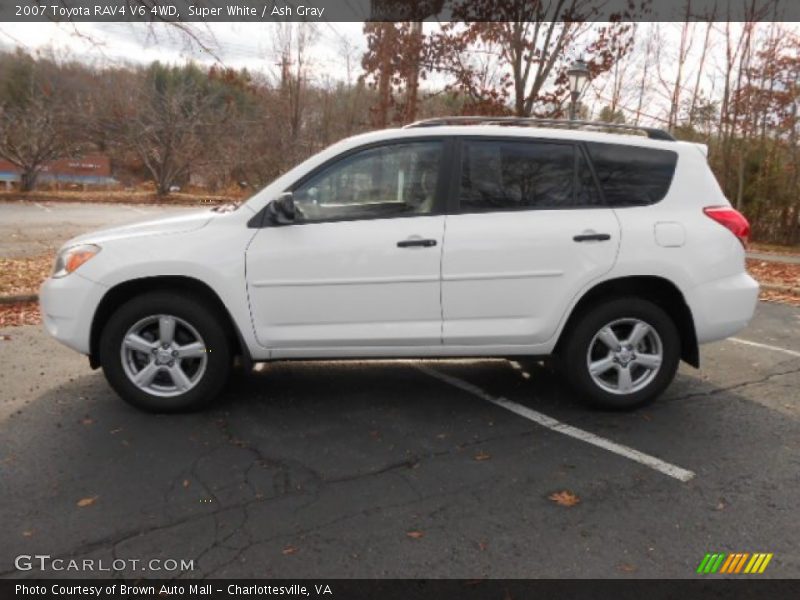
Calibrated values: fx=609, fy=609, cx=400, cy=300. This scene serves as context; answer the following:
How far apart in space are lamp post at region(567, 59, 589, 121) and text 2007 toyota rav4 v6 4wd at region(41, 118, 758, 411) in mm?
7206

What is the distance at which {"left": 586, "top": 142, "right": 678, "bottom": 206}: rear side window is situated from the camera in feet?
13.5

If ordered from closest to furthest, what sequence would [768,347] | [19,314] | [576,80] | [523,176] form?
[523,176]
[768,347]
[19,314]
[576,80]

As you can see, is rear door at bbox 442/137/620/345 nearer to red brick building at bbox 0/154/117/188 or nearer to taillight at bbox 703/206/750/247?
taillight at bbox 703/206/750/247

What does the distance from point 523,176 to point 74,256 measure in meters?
2.97

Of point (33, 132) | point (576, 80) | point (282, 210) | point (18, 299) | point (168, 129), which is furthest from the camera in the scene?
point (168, 129)

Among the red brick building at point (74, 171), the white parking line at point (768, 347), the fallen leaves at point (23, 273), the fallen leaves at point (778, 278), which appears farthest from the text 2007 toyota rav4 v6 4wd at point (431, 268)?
the red brick building at point (74, 171)

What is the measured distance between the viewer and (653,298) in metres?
4.27

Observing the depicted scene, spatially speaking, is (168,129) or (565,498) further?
(168,129)

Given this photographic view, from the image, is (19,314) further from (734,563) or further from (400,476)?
(734,563)

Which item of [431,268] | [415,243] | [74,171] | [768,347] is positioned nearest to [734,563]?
[431,268]

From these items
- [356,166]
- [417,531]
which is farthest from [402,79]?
[417,531]

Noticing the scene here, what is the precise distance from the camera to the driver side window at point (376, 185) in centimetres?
394

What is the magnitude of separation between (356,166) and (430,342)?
1.25m

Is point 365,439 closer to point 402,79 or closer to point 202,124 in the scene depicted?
point 402,79
